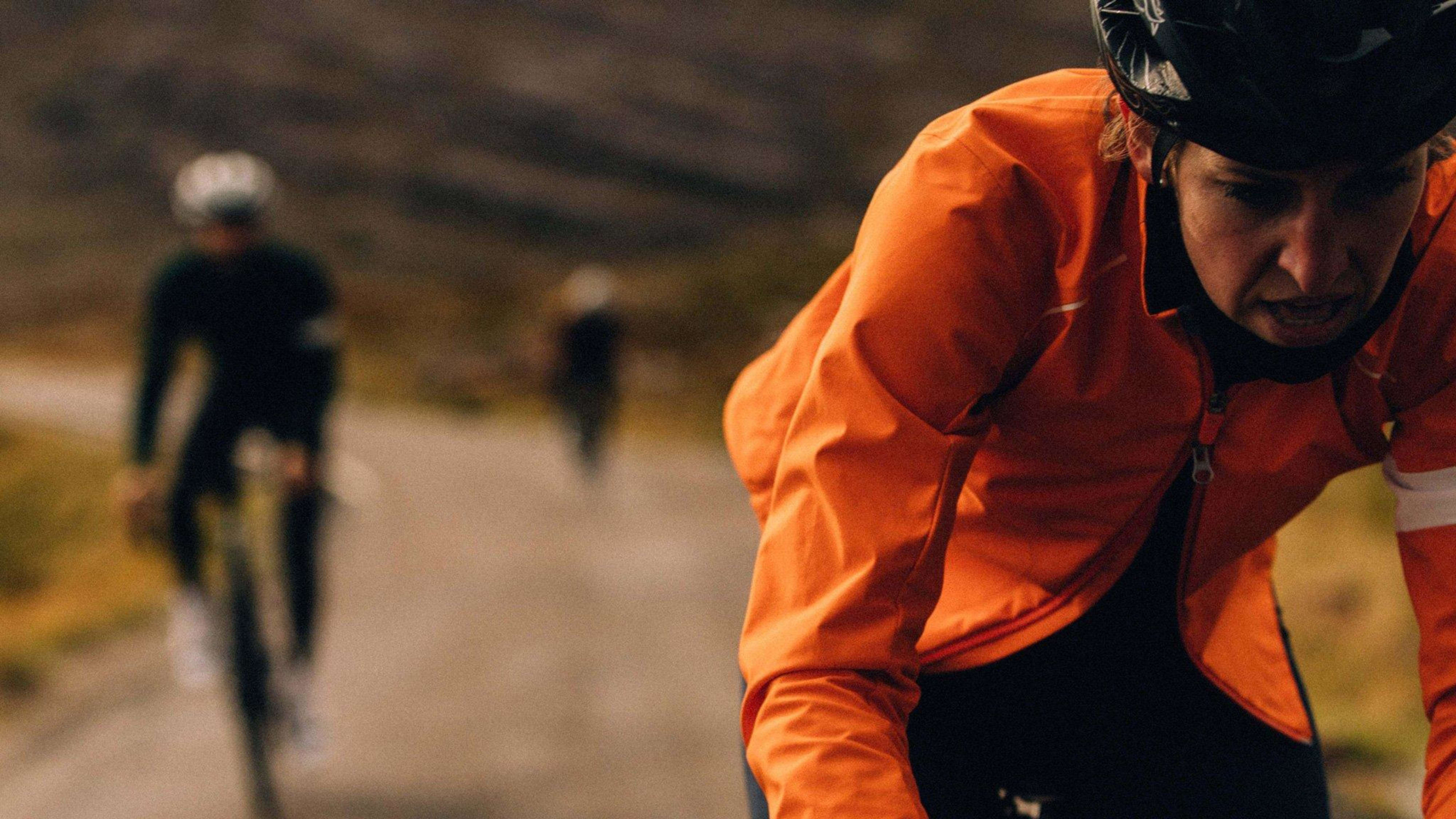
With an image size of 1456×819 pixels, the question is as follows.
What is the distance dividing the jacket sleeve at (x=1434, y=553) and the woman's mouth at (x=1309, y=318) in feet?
1.04

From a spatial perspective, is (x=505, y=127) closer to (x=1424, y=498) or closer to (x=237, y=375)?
(x=237, y=375)

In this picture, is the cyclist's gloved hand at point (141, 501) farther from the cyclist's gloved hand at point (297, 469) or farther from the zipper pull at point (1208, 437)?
the zipper pull at point (1208, 437)

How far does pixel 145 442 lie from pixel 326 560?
6.01m

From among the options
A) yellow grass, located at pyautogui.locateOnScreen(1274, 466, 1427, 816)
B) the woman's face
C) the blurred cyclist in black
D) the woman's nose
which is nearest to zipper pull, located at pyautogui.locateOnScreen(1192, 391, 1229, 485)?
the woman's face

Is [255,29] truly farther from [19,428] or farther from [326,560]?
[326,560]

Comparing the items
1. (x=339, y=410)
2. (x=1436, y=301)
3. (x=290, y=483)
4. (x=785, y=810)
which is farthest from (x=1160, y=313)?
(x=339, y=410)

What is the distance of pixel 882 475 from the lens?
5.78 ft

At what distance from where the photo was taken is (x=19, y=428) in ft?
61.9

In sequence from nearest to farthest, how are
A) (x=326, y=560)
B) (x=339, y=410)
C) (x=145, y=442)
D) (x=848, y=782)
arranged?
(x=848, y=782), (x=145, y=442), (x=326, y=560), (x=339, y=410)

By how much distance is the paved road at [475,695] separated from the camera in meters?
6.09

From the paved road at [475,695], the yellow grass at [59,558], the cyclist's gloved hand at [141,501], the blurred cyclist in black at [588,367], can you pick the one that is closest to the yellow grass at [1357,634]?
the paved road at [475,695]

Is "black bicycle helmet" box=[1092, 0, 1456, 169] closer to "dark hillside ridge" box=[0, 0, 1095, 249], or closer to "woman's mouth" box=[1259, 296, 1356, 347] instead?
"woman's mouth" box=[1259, 296, 1356, 347]

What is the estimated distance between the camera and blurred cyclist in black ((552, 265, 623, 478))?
15641 millimetres

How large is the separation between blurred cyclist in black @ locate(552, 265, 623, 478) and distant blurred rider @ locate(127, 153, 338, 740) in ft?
31.3
